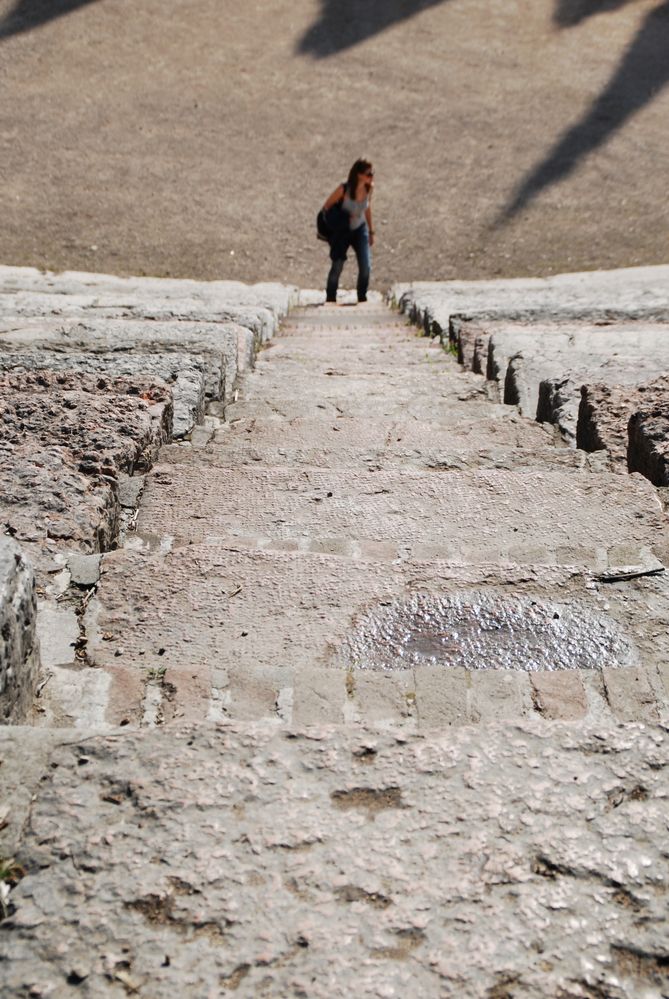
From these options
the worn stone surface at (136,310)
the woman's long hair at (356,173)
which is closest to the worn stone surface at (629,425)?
the worn stone surface at (136,310)

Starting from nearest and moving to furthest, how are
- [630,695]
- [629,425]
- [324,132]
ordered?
[630,695] → [629,425] → [324,132]

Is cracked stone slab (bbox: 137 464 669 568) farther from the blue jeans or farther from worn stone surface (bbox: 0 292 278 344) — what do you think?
the blue jeans

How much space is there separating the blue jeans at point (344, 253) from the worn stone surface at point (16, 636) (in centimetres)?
655

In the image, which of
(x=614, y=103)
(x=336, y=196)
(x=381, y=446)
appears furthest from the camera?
(x=614, y=103)

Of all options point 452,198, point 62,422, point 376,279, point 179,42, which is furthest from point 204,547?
point 179,42

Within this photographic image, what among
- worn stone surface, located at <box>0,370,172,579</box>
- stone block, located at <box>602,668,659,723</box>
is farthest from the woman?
stone block, located at <box>602,668,659,723</box>

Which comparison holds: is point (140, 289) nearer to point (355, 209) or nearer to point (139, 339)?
point (355, 209)

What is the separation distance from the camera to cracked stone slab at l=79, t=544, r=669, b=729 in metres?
1.86

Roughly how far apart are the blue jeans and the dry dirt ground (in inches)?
50.2

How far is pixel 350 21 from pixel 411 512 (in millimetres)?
12969

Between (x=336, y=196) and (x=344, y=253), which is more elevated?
(x=336, y=196)

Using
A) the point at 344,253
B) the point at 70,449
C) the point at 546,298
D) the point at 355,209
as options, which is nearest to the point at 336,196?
the point at 355,209

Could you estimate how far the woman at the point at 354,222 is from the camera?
7.58m

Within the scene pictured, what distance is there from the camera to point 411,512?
2.66m
